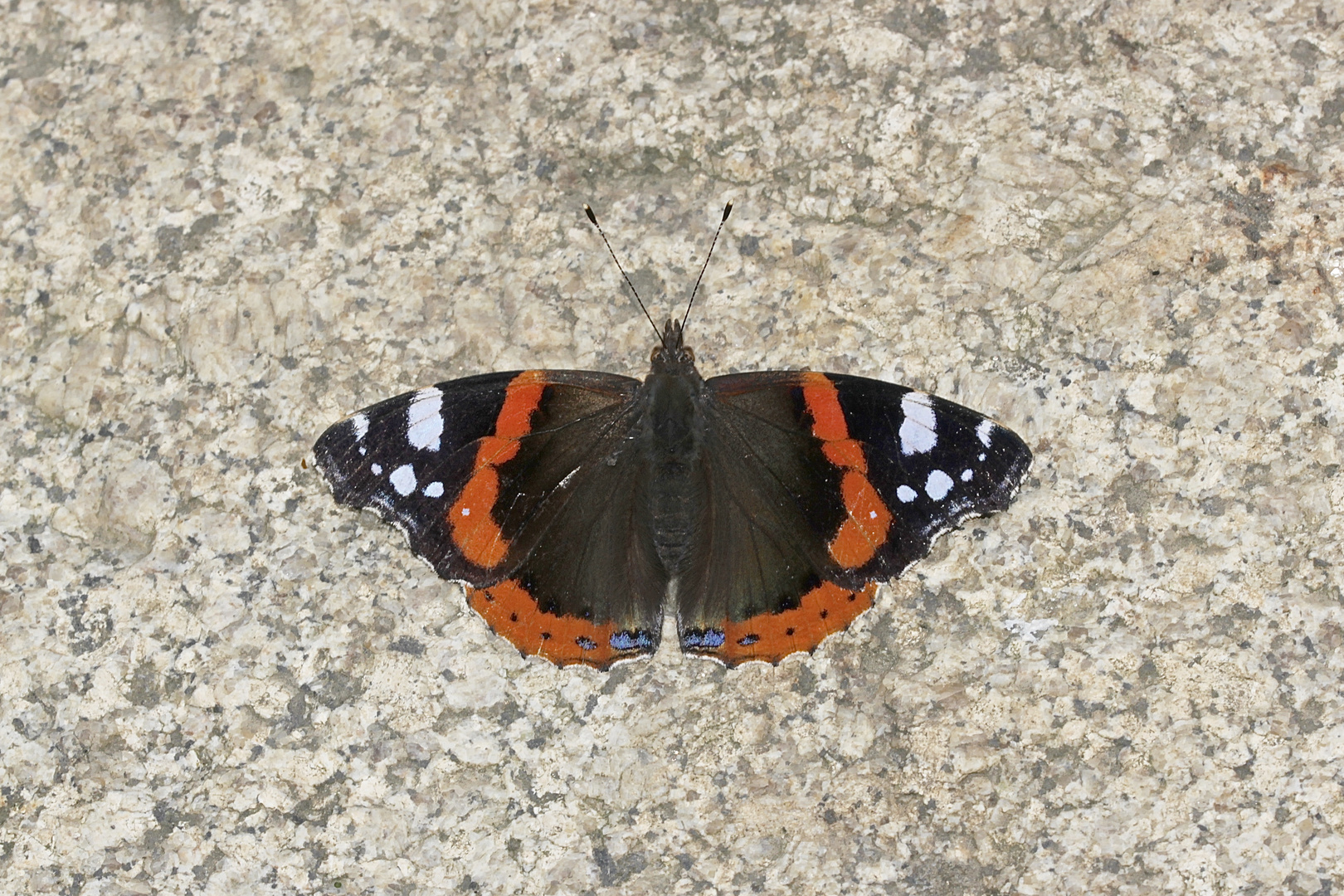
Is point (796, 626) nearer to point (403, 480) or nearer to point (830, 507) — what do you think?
point (830, 507)

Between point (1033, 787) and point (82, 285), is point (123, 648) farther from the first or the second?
point (1033, 787)

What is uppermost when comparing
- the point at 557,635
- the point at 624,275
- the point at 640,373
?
the point at 624,275

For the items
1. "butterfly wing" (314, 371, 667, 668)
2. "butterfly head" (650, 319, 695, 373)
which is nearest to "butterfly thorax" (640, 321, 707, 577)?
"butterfly head" (650, 319, 695, 373)

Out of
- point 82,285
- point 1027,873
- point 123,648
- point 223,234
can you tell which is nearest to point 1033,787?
point 1027,873

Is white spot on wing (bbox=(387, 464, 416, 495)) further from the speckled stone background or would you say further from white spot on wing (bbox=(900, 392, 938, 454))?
white spot on wing (bbox=(900, 392, 938, 454))

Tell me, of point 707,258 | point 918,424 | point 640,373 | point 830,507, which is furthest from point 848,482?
point 707,258
